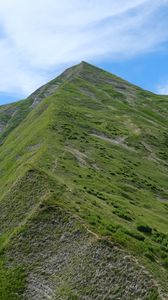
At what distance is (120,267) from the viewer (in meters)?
36.8

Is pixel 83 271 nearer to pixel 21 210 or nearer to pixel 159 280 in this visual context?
pixel 159 280

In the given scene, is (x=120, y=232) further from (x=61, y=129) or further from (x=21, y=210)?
(x=61, y=129)

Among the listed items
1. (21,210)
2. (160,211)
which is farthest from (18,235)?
(160,211)

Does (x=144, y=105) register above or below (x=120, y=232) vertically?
above

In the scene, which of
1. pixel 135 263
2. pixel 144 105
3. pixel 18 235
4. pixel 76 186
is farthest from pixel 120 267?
pixel 144 105

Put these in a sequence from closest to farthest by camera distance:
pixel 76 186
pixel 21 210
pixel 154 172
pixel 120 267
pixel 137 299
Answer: pixel 137 299
pixel 120 267
pixel 21 210
pixel 76 186
pixel 154 172

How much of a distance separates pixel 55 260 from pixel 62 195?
31.1 ft

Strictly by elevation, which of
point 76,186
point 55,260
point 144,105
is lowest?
point 55,260

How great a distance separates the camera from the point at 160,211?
210 feet

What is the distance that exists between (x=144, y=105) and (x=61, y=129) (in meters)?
110

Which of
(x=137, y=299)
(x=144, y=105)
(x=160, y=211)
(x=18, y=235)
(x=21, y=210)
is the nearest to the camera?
(x=137, y=299)

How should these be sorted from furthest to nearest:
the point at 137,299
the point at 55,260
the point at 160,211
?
A: the point at 160,211 → the point at 55,260 → the point at 137,299

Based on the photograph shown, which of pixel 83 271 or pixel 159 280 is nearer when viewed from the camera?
pixel 159 280

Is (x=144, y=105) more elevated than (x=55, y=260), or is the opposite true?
(x=144, y=105)
